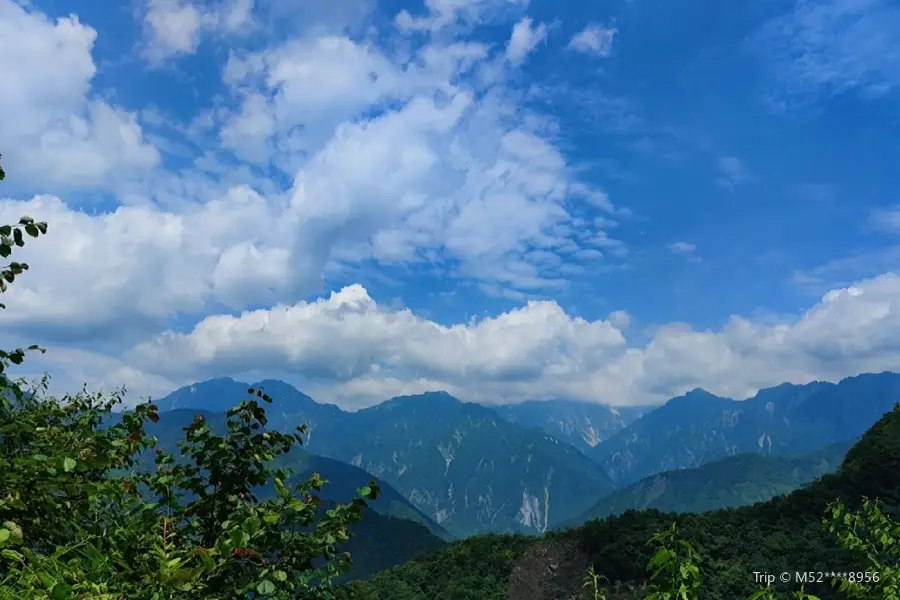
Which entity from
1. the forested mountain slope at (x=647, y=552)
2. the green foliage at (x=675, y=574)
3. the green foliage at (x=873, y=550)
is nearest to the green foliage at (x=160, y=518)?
the green foliage at (x=675, y=574)

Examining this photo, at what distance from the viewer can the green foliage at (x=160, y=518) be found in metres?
4.06

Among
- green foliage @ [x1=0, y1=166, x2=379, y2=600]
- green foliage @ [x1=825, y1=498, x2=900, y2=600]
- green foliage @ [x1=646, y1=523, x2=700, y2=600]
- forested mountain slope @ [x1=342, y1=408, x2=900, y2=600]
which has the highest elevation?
green foliage @ [x1=0, y1=166, x2=379, y2=600]

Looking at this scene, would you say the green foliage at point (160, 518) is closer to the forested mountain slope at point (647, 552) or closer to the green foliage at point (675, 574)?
the green foliage at point (675, 574)

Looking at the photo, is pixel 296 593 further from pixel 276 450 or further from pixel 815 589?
pixel 815 589

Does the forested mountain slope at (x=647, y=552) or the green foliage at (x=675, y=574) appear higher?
the green foliage at (x=675, y=574)

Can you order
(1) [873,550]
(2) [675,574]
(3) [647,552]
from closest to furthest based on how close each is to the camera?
(2) [675,574] → (1) [873,550] → (3) [647,552]

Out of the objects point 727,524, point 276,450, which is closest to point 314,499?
point 276,450

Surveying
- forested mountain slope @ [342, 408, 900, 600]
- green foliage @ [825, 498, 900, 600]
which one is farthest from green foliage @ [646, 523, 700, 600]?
forested mountain slope @ [342, 408, 900, 600]

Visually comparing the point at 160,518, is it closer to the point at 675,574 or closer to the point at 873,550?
the point at 675,574

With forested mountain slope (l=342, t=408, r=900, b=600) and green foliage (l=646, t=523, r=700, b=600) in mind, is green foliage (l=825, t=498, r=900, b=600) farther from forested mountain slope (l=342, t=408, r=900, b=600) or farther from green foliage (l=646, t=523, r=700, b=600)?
forested mountain slope (l=342, t=408, r=900, b=600)

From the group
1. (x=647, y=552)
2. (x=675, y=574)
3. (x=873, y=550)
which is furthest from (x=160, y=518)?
(x=647, y=552)

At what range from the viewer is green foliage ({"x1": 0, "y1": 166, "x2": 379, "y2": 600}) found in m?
4.06

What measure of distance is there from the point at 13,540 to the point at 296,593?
9.55ft

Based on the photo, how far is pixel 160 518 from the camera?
19.2 ft
